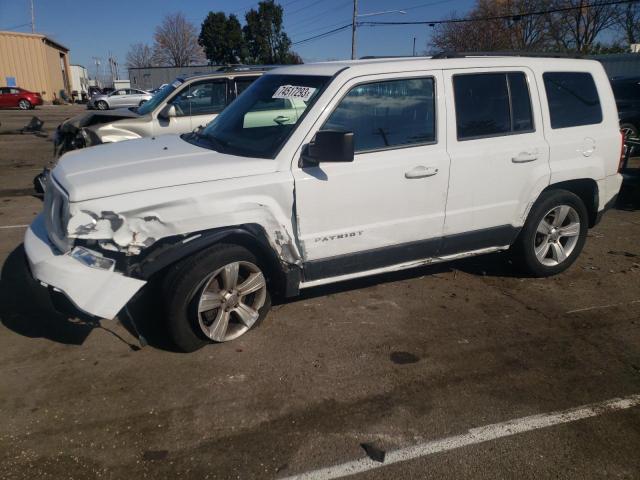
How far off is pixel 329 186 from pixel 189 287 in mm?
1198

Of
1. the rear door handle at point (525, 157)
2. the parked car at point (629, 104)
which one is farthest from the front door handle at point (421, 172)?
the parked car at point (629, 104)

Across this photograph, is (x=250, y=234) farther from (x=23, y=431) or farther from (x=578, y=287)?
(x=578, y=287)

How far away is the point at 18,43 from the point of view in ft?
143

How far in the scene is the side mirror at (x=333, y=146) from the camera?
330cm

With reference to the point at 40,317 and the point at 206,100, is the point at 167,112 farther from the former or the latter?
the point at 40,317

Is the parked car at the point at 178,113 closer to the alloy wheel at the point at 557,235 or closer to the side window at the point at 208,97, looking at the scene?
the side window at the point at 208,97

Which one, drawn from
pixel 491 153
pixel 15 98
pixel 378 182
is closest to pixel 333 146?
pixel 378 182

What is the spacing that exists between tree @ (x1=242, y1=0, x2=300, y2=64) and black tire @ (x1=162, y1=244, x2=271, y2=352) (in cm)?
5748

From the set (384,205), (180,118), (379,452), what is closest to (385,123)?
(384,205)

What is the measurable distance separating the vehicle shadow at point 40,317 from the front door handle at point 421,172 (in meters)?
2.43

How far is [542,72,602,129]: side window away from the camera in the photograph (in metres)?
4.50

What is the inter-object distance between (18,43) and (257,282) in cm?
5049

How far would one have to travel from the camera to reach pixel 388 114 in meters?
3.86

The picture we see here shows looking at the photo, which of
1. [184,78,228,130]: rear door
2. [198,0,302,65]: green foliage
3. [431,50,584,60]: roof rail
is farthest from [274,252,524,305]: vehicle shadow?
[198,0,302,65]: green foliage
